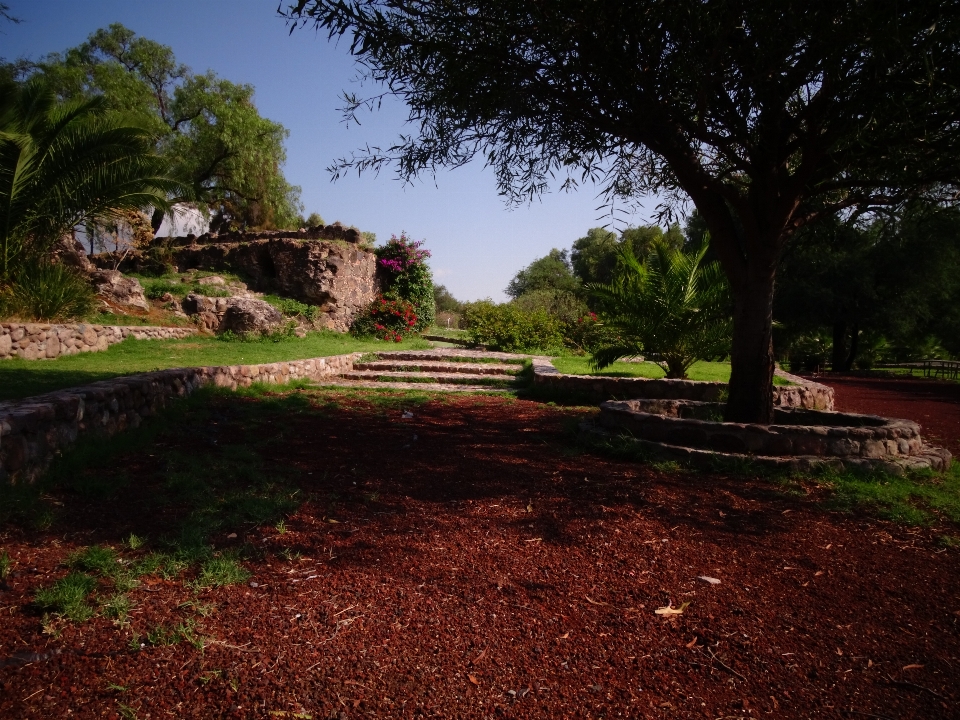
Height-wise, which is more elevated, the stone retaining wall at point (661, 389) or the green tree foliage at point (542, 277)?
the green tree foliage at point (542, 277)

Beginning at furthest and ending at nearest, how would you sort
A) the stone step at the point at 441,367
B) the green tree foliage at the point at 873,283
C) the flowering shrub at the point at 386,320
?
the green tree foliage at the point at 873,283 < the flowering shrub at the point at 386,320 < the stone step at the point at 441,367

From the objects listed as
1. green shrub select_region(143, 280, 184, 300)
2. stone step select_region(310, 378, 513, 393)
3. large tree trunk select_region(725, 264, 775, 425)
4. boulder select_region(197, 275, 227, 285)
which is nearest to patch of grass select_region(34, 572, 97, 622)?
large tree trunk select_region(725, 264, 775, 425)

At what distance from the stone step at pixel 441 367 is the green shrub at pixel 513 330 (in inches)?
157

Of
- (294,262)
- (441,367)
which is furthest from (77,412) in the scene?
(294,262)

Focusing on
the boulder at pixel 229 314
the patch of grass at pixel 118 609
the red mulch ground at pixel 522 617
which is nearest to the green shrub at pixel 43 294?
the boulder at pixel 229 314

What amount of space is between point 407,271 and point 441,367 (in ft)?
26.1

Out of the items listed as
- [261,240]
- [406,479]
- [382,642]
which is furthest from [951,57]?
[261,240]

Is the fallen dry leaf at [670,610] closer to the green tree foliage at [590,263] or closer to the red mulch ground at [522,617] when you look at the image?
the red mulch ground at [522,617]

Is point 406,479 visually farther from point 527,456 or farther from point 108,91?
point 108,91

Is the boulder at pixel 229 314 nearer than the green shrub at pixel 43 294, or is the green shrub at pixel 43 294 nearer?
the green shrub at pixel 43 294

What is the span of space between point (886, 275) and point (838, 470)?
1798cm

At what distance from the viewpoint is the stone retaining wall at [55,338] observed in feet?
27.4

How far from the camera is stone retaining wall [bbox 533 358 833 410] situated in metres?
8.85

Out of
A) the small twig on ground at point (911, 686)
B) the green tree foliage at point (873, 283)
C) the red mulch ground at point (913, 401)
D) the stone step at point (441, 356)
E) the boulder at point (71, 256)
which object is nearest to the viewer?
the small twig on ground at point (911, 686)
